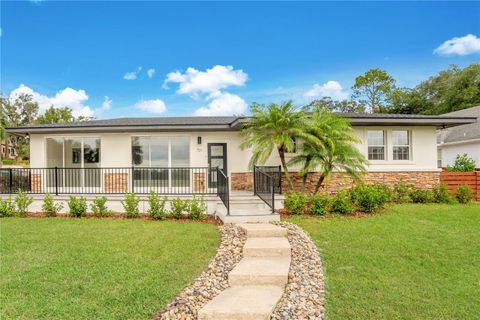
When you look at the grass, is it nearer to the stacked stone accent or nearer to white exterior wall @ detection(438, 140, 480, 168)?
the stacked stone accent

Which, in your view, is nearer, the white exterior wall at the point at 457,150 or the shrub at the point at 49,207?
the shrub at the point at 49,207

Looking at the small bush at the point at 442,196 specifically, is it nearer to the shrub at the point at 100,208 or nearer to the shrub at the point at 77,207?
the shrub at the point at 100,208

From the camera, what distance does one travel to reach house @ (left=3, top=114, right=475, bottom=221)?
33.8ft

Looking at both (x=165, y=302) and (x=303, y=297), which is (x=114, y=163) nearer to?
(x=165, y=302)

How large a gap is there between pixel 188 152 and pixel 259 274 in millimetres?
7436

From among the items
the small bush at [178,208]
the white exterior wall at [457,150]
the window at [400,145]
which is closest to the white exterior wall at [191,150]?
the window at [400,145]

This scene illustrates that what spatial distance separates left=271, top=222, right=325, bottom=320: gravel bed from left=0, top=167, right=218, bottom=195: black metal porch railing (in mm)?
5351

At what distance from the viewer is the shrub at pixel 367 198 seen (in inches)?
319

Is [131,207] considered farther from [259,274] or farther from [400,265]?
[400,265]

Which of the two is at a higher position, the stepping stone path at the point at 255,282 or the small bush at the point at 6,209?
the small bush at the point at 6,209

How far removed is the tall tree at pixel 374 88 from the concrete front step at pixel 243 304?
35002mm

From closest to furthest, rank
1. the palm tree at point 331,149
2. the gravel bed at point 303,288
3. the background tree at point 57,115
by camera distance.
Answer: the gravel bed at point 303,288
the palm tree at point 331,149
the background tree at point 57,115

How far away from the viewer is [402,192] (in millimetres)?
10156

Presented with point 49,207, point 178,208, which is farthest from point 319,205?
point 49,207
